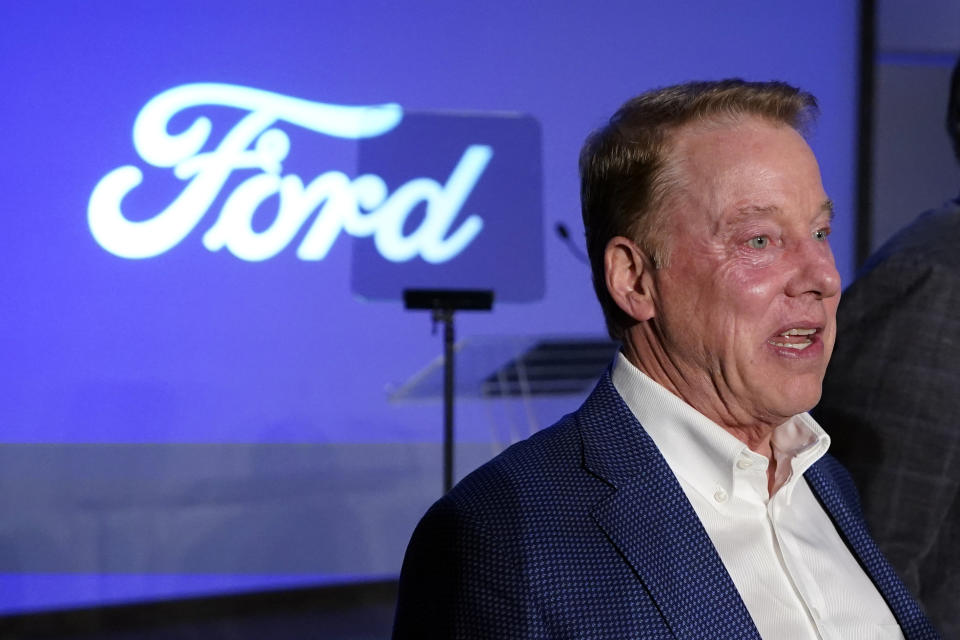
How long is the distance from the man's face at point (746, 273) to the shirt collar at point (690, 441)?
45mm

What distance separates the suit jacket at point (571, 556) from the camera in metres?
1.14

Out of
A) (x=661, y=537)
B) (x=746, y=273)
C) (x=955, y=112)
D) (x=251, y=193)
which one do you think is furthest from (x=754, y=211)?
(x=251, y=193)

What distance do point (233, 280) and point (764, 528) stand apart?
3.21 metres

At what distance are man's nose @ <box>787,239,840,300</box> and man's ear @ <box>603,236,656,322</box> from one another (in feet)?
0.58

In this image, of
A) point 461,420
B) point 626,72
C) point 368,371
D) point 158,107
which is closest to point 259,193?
point 158,107

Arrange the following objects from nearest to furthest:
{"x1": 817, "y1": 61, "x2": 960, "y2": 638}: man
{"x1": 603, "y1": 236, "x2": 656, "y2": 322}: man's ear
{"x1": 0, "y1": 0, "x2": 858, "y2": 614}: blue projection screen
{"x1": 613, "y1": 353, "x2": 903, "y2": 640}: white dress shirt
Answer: {"x1": 613, "y1": 353, "x2": 903, "y2": 640}: white dress shirt → {"x1": 603, "y1": 236, "x2": 656, "y2": 322}: man's ear → {"x1": 817, "y1": 61, "x2": 960, "y2": 638}: man → {"x1": 0, "y1": 0, "x2": 858, "y2": 614}: blue projection screen

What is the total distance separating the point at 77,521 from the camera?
4098 millimetres

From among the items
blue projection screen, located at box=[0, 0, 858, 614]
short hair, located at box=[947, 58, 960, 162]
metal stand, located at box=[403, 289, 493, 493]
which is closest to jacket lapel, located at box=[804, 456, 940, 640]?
short hair, located at box=[947, 58, 960, 162]

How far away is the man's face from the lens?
4.30 feet

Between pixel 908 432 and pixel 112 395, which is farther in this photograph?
pixel 112 395

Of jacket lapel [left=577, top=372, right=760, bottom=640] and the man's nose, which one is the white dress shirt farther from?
the man's nose

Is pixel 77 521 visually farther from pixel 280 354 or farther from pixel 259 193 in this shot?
pixel 259 193

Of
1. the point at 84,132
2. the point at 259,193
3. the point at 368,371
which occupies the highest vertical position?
the point at 84,132

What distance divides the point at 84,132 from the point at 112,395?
3.27 ft
